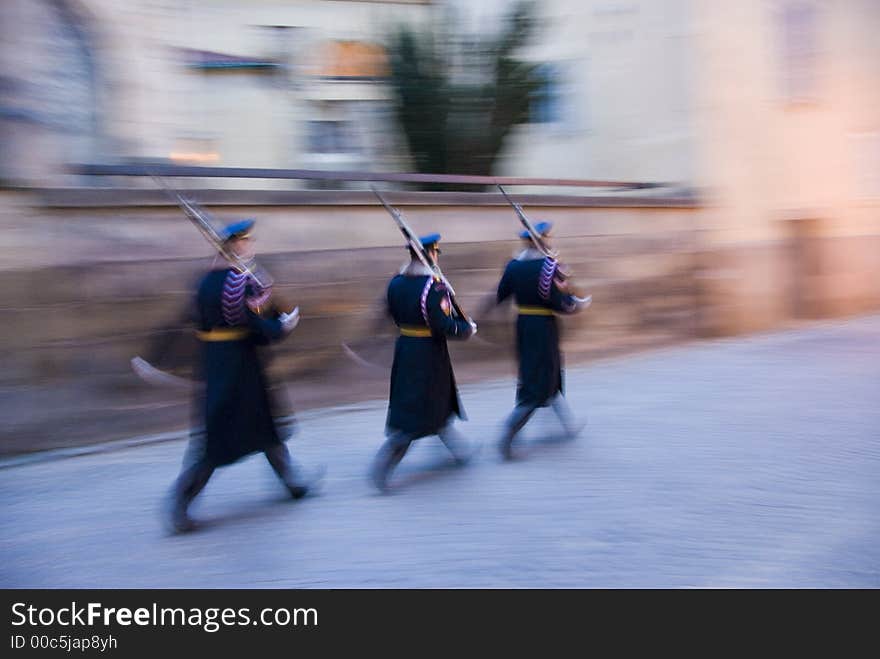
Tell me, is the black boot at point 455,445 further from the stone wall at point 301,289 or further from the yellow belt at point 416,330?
the stone wall at point 301,289

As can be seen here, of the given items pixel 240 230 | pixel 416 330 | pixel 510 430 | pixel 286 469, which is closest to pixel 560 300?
pixel 510 430

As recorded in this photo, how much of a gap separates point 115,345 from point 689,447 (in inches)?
160

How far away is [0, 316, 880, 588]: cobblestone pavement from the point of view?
4.48 meters

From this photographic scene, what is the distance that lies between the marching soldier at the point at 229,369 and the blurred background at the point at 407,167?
277 millimetres

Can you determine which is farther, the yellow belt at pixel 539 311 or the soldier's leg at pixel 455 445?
the yellow belt at pixel 539 311

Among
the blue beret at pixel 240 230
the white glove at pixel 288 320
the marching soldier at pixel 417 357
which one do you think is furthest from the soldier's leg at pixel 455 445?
the blue beret at pixel 240 230

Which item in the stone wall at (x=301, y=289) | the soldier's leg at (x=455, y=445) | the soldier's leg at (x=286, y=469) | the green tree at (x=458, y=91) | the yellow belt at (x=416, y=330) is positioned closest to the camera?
the soldier's leg at (x=286, y=469)

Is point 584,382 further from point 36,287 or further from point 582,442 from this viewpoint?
point 36,287

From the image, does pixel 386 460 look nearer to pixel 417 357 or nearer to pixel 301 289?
pixel 417 357

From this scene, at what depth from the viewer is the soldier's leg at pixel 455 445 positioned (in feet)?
20.2

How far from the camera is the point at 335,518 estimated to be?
210 inches

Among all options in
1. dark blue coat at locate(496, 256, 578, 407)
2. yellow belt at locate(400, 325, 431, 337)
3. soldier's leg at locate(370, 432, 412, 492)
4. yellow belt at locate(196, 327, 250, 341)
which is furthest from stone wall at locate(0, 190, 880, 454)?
soldier's leg at locate(370, 432, 412, 492)

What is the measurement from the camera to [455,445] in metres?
6.29

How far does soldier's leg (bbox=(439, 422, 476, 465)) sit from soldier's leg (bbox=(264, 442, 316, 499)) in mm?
913
